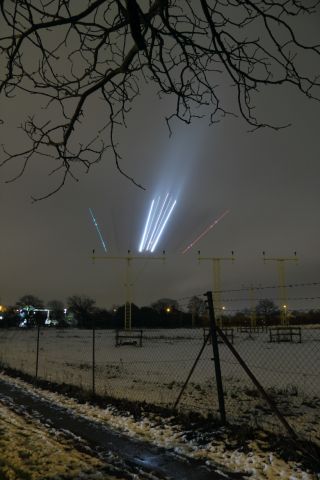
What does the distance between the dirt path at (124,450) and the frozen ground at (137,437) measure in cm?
17

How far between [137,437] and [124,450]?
0.64m

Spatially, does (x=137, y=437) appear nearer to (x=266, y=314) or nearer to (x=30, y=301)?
(x=266, y=314)

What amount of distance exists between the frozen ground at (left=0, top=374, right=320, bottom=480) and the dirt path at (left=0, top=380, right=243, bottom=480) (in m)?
0.17

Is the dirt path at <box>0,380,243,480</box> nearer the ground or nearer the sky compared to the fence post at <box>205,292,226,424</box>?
nearer the ground

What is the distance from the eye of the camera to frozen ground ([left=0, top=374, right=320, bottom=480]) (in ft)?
16.3

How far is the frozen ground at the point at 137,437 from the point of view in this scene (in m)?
4.97

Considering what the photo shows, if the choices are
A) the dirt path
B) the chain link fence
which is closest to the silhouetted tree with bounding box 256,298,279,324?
the chain link fence

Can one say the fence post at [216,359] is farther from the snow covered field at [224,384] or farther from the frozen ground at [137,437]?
the snow covered field at [224,384]

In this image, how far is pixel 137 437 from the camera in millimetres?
6473

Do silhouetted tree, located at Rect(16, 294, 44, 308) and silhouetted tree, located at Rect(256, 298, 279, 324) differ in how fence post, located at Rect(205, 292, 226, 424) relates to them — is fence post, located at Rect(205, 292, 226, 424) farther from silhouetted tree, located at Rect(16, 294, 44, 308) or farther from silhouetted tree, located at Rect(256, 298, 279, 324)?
silhouetted tree, located at Rect(16, 294, 44, 308)

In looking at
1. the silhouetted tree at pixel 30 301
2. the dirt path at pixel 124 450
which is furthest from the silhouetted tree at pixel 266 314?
the silhouetted tree at pixel 30 301

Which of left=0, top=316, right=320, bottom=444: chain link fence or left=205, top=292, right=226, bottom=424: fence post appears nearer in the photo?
left=205, top=292, right=226, bottom=424: fence post

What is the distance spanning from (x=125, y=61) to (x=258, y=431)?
525 cm

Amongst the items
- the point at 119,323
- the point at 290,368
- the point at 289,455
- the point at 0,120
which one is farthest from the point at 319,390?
the point at 119,323
